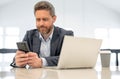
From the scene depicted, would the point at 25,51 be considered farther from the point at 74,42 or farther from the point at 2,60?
the point at 2,60

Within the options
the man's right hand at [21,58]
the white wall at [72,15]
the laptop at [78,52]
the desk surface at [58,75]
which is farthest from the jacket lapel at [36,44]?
the white wall at [72,15]

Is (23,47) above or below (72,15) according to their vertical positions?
above

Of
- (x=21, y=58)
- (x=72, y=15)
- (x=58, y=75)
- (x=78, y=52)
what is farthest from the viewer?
(x=72, y=15)

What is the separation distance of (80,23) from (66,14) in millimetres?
613

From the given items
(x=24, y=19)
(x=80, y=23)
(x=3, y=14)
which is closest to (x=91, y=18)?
(x=80, y=23)

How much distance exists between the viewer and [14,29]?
9.87 m

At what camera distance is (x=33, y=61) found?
1.60 meters

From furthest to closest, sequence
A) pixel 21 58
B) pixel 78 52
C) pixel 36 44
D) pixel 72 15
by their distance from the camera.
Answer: pixel 72 15
pixel 36 44
pixel 21 58
pixel 78 52

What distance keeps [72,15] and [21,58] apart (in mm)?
8782

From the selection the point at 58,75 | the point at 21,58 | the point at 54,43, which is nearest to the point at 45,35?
the point at 54,43

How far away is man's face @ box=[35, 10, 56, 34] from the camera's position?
6.26 feet

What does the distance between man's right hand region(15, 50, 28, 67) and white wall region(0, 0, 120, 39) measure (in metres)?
8.27

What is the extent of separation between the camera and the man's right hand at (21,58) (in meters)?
1.59

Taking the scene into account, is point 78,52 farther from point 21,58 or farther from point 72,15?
point 72,15
